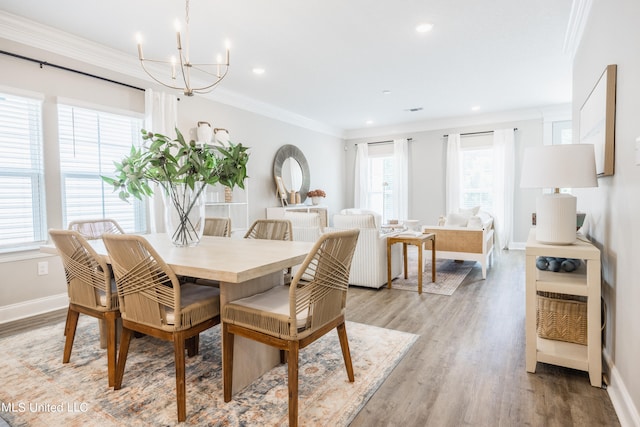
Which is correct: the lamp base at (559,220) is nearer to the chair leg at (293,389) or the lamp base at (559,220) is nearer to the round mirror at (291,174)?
the chair leg at (293,389)

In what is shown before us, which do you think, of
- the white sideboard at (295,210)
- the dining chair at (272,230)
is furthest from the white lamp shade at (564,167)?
the white sideboard at (295,210)

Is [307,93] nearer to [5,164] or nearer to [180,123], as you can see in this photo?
[180,123]

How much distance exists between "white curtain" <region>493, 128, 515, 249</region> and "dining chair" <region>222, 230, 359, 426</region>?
5636 mm

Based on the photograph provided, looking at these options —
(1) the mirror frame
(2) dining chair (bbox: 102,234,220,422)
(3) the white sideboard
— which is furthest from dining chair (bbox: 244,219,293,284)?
(1) the mirror frame

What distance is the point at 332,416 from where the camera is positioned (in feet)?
5.46

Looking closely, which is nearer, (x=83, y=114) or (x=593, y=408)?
(x=593, y=408)

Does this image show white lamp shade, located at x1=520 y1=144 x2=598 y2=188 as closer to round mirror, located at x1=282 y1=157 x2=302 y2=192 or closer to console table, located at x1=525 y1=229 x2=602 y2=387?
console table, located at x1=525 y1=229 x2=602 y2=387

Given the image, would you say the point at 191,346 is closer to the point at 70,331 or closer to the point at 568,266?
the point at 70,331

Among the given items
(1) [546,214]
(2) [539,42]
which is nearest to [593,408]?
(1) [546,214]

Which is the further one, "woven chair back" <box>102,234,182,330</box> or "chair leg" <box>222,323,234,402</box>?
"chair leg" <box>222,323,234,402</box>

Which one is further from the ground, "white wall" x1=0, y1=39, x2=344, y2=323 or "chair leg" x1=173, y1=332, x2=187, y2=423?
"white wall" x1=0, y1=39, x2=344, y2=323

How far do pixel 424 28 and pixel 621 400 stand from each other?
121 inches

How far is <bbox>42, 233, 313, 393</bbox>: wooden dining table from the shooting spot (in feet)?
5.15

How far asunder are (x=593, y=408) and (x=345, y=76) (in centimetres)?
407
